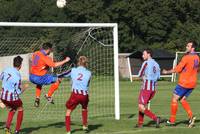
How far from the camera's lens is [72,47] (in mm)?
26297

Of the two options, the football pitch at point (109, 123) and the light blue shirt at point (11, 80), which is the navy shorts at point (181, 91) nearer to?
the football pitch at point (109, 123)

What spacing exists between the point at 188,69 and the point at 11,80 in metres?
4.57

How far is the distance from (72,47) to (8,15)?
40965 millimetres

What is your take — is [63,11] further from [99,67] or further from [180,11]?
[99,67]

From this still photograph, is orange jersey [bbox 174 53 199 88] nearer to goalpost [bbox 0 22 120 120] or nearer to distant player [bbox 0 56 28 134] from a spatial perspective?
goalpost [bbox 0 22 120 120]

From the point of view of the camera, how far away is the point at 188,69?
1569 cm

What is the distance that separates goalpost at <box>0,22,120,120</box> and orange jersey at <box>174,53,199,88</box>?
8.01 feet

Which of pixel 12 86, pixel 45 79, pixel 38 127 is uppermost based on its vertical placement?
pixel 45 79

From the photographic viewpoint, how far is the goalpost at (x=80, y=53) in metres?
17.7

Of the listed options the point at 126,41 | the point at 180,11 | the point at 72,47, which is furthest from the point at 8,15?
the point at 72,47

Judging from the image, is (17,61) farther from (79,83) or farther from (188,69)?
(188,69)

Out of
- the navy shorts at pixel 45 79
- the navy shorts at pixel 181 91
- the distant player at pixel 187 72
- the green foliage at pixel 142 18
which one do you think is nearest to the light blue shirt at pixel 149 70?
the distant player at pixel 187 72

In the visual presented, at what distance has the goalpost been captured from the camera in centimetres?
1772

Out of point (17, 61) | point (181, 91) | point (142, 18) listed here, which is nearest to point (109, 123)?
point (181, 91)
